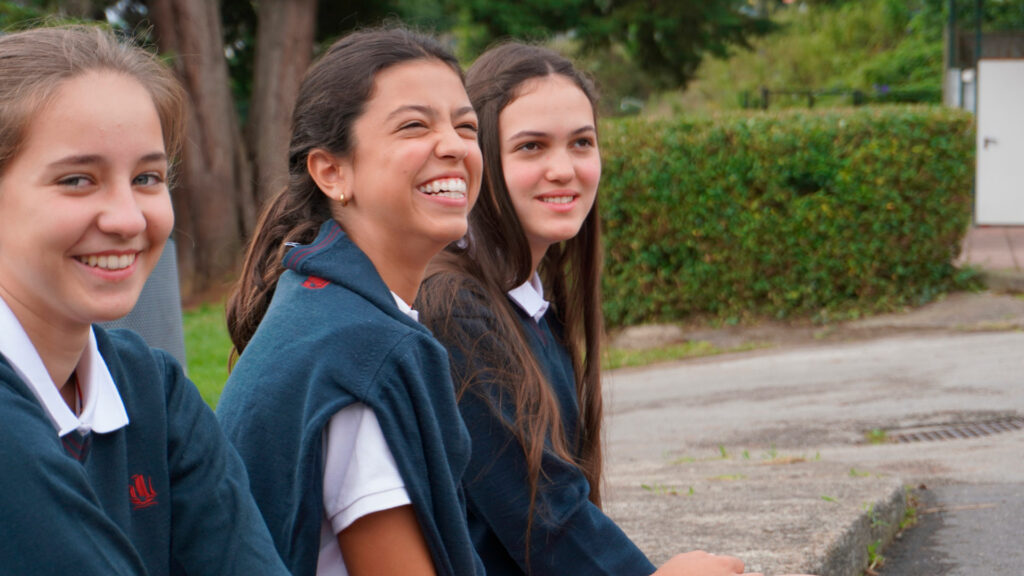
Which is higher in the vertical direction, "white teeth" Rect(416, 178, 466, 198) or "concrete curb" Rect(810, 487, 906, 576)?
"white teeth" Rect(416, 178, 466, 198)

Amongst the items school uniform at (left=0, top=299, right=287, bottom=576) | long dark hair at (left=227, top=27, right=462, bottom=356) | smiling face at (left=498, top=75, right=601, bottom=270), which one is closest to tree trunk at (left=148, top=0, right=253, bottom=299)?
smiling face at (left=498, top=75, right=601, bottom=270)

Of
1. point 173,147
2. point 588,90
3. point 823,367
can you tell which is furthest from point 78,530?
point 823,367

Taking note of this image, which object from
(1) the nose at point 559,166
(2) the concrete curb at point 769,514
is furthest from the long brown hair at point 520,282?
(2) the concrete curb at point 769,514

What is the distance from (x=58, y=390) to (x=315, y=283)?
22.2 inches

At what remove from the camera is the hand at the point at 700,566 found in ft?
7.48

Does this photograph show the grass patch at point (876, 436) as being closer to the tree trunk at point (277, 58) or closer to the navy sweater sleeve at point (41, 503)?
the navy sweater sleeve at point (41, 503)

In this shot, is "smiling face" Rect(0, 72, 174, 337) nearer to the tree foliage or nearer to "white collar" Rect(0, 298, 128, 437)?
"white collar" Rect(0, 298, 128, 437)

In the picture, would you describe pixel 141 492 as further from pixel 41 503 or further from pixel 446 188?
pixel 446 188

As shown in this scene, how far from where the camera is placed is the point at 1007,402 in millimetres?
6113

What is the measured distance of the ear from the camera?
2197 millimetres

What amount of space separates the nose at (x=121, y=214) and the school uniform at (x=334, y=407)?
0.41 meters

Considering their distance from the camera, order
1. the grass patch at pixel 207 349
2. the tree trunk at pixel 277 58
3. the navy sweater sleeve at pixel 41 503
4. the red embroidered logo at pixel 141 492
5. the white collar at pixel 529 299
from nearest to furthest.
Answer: the navy sweater sleeve at pixel 41 503 → the red embroidered logo at pixel 141 492 → the white collar at pixel 529 299 → the grass patch at pixel 207 349 → the tree trunk at pixel 277 58

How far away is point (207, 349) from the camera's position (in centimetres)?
952

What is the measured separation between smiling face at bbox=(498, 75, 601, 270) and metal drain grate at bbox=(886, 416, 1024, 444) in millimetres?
3380
